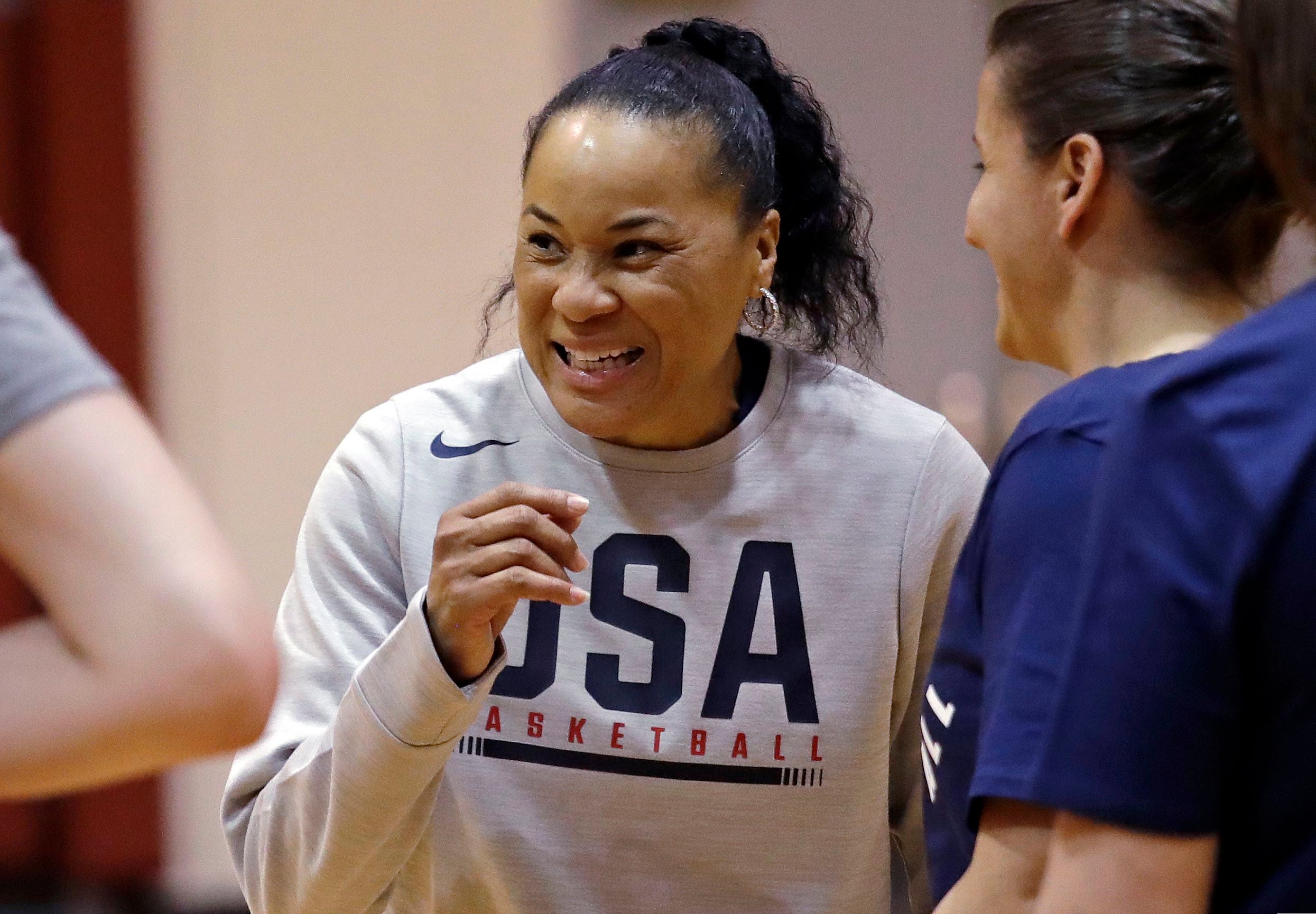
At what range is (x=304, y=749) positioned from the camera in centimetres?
134

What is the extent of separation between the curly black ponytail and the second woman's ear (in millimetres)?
12

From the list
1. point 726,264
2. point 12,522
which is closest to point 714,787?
point 726,264

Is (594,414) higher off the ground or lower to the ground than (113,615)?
lower

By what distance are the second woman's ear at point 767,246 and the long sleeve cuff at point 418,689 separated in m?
0.51

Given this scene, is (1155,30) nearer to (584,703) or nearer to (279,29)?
(584,703)

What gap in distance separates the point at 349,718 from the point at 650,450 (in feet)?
1.36

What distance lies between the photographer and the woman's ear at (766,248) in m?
1.53

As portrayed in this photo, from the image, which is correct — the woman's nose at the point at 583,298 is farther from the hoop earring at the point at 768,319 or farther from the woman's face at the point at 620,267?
the hoop earring at the point at 768,319

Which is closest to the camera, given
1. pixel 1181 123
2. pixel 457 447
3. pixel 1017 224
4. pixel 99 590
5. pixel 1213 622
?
pixel 99 590

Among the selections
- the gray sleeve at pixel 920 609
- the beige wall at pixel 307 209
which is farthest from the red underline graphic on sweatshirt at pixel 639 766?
the beige wall at pixel 307 209

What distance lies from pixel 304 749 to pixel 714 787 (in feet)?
1.24

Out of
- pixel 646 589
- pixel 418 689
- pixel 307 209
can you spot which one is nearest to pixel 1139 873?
pixel 418 689

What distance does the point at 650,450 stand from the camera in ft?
4.93

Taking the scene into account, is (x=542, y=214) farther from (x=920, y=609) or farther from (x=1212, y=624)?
(x=1212, y=624)
